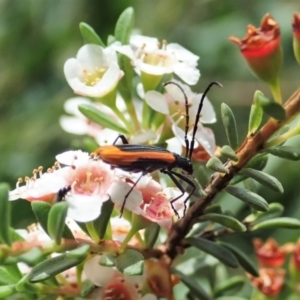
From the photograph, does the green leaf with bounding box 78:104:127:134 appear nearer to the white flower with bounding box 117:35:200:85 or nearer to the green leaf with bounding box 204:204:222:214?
the white flower with bounding box 117:35:200:85

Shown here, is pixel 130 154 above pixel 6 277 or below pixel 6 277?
above

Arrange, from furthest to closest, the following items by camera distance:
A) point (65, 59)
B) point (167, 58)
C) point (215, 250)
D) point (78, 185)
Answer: point (65, 59) < point (167, 58) < point (215, 250) < point (78, 185)

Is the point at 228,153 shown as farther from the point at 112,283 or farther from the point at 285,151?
the point at 112,283

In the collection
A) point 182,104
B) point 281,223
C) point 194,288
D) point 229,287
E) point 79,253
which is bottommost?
point 229,287

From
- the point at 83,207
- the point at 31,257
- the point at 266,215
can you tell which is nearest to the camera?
the point at 31,257

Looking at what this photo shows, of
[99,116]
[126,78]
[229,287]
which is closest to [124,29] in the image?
[126,78]

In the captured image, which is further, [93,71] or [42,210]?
[93,71]

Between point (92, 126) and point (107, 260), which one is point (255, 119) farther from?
point (92, 126)
